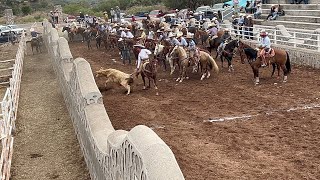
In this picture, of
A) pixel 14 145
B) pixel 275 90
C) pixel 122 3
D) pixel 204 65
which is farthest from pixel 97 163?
pixel 122 3

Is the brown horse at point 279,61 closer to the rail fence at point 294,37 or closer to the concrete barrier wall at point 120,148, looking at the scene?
the rail fence at point 294,37

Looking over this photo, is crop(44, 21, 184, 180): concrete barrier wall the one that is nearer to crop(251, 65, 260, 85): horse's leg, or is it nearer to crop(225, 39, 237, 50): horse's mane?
crop(251, 65, 260, 85): horse's leg

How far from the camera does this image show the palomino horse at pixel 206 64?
1608 centimetres

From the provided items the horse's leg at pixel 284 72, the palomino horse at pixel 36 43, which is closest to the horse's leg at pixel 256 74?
the horse's leg at pixel 284 72

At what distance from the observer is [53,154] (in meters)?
10.6

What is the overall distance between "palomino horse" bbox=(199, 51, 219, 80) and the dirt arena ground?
293 mm

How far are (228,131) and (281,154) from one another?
177 centimetres

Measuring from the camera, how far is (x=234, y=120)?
1097cm

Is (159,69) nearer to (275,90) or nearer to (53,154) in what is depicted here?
(275,90)

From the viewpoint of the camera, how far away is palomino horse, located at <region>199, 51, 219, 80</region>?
16078mm

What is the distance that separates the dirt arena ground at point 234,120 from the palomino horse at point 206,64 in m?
0.29

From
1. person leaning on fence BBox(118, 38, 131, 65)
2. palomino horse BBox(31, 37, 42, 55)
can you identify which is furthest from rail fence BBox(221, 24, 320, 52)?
palomino horse BBox(31, 37, 42, 55)

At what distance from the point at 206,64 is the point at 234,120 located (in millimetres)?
5604

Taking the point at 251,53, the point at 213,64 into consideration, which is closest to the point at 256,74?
the point at 251,53
